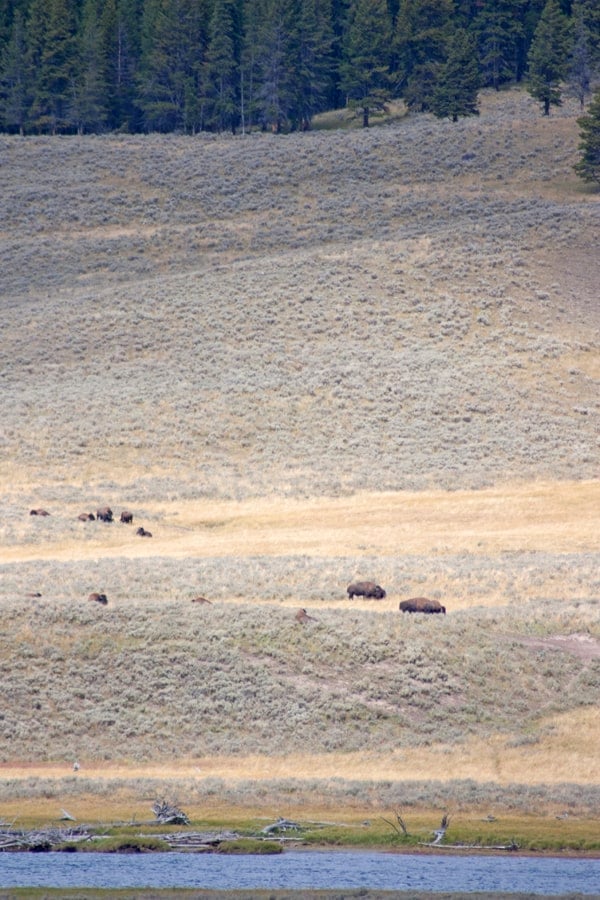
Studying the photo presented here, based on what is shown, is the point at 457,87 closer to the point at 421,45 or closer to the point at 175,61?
the point at 421,45

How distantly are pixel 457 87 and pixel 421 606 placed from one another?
73.5 m

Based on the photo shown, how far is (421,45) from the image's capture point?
9544cm

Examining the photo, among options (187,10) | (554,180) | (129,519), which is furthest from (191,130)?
Result: (129,519)

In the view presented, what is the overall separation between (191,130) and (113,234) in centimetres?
2802

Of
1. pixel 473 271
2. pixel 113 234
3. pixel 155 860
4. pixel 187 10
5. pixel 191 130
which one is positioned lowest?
pixel 155 860

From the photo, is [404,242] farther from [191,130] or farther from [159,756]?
[159,756]

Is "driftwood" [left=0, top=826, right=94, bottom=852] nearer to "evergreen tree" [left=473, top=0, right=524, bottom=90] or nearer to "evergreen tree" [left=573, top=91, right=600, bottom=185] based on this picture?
Answer: "evergreen tree" [left=573, top=91, right=600, bottom=185]

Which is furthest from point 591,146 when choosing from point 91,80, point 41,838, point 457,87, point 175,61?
point 41,838

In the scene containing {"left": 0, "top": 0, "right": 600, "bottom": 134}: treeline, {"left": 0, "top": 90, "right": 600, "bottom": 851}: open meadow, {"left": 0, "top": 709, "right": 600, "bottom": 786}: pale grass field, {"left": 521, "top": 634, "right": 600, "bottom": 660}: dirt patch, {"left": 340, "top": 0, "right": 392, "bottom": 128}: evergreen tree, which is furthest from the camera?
{"left": 0, "top": 0, "right": 600, "bottom": 134}: treeline

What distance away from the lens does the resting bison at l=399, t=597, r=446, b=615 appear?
1022 inches

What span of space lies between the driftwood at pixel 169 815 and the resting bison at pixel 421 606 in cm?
969

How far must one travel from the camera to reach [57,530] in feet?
116

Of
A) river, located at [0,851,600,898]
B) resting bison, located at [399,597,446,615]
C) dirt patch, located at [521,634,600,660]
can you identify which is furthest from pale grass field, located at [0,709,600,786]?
resting bison, located at [399,597,446,615]

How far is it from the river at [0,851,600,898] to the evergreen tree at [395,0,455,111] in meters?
85.1
